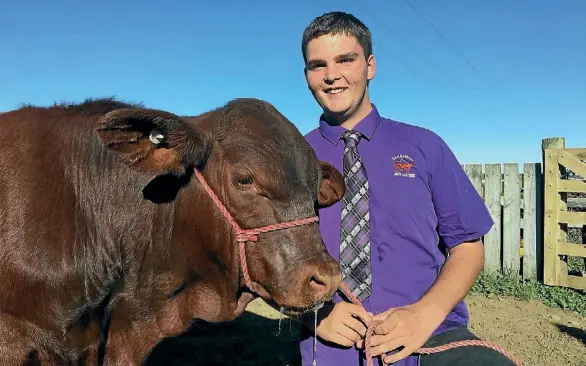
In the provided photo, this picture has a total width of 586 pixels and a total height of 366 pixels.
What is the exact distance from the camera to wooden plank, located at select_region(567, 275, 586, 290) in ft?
31.2

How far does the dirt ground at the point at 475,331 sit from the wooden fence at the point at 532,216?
44.0 inches

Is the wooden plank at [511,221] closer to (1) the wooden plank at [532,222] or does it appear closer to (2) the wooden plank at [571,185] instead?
(1) the wooden plank at [532,222]

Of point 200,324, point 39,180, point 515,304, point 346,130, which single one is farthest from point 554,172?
point 39,180

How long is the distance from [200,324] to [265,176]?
5.82 m

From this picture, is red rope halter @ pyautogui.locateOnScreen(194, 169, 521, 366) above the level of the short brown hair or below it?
below

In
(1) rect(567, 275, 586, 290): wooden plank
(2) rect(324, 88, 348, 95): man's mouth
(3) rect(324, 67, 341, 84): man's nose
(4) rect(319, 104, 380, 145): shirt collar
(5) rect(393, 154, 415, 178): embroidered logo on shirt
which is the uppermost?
(3) rect(324, 67, 341, 84): man's nose

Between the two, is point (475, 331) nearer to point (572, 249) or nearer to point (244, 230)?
point (572, 249)

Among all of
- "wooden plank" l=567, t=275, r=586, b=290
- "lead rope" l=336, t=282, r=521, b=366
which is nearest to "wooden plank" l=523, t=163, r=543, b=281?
"wooden plank" l=567, t=275, r=586, b=290

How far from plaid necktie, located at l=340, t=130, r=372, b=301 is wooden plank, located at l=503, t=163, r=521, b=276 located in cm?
820

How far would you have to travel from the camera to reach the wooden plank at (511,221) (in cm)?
1054

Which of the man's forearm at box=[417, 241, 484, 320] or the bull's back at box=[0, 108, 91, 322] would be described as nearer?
the bull's back at box=[0, 108, 91, 322]

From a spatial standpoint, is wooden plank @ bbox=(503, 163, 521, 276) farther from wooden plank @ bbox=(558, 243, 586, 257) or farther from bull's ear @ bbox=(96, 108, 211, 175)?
bull's ear @ bbox=(96, 108, 211, 175)

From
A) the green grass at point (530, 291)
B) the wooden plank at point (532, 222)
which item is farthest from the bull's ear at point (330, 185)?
the wooden plank at point (532, 222)

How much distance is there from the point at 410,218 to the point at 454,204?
1.03ft
